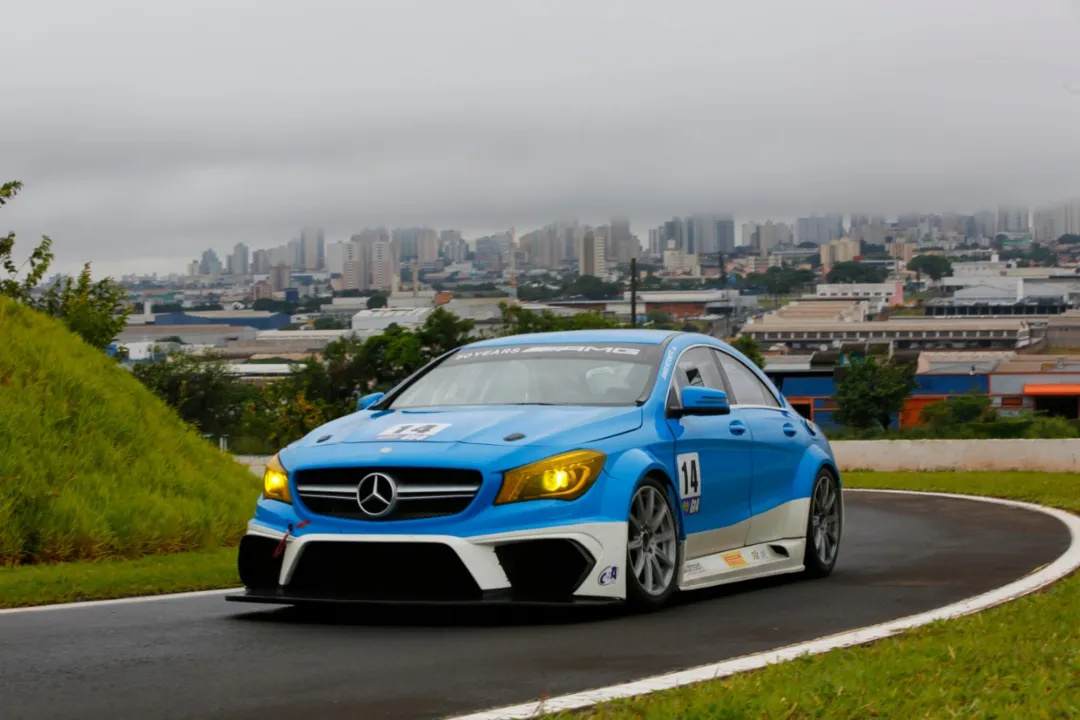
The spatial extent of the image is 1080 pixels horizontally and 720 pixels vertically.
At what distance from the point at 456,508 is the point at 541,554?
1.45 ft

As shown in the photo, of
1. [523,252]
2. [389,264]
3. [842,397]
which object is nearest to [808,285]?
[523,252]

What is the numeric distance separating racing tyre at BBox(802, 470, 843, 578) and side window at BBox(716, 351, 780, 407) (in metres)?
0.62

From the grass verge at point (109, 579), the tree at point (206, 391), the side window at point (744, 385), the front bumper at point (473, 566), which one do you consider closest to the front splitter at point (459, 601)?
the front bumper at point (473, 566)

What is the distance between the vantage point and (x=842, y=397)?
8831cm

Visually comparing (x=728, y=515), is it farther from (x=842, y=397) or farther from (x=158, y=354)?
(x=158, y=354)

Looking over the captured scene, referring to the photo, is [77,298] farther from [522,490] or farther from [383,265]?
[383,265]

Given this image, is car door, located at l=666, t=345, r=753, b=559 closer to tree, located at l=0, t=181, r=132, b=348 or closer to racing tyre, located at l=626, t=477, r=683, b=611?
racing tyre, located at l=626, t=477, r=683, b=611

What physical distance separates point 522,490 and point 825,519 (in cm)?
368

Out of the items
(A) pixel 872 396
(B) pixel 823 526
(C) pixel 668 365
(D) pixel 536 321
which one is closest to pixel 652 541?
(C) pixel 668 365

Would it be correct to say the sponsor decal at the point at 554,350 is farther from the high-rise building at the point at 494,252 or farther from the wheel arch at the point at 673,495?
the high-rise building at the point at 494,252

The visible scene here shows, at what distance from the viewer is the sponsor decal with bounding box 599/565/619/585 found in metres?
8.15

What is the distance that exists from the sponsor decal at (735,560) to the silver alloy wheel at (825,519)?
3.74ft

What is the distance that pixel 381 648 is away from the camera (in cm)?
730

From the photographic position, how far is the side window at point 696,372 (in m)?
9.61
